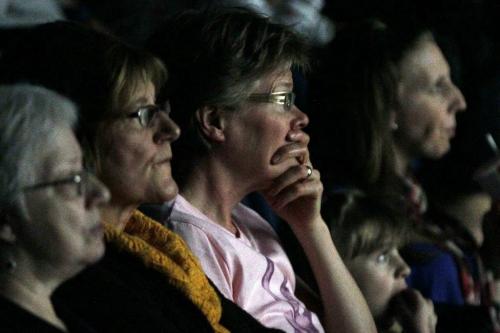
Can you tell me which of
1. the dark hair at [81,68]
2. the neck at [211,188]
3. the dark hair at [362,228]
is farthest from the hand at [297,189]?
the dark hair at [81,68]

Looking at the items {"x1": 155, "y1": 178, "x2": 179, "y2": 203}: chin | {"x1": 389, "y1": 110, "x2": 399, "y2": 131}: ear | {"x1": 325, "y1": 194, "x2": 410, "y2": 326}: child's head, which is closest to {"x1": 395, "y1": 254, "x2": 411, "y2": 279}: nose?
{"x1": 325, "y1": 194, "x2": 410, "y2": 326}: child's head

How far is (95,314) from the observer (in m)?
1.85

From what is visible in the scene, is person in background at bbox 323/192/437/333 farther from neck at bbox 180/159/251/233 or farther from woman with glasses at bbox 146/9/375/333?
neck at bbox 180/159/251/233

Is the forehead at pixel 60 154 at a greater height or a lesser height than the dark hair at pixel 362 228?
greater

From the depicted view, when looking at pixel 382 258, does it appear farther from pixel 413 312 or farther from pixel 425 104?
pixel 425 104

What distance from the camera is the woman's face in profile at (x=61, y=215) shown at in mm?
1648

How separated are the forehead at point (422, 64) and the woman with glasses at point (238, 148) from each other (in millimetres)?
→ 1013

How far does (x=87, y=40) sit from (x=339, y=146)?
4.16 ft

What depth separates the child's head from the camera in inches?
110

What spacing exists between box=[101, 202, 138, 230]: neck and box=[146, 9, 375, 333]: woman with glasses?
19 cm

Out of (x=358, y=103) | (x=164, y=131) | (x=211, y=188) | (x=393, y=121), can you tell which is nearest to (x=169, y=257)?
(x=164, y=131)

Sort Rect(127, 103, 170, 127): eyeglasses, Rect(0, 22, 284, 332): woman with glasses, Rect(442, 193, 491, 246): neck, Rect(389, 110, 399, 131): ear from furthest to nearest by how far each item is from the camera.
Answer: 1. Rect(442, 193, 491, 246): neck
2. Rect(389, 110, 399, 131): ear
3. Rect(127, 103, 170, 127): eyeglasses
4. Rect(0, 22, 284, 332): woman with glasses

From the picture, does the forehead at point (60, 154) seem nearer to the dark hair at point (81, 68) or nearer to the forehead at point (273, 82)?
the dark hair at point (81, 68)

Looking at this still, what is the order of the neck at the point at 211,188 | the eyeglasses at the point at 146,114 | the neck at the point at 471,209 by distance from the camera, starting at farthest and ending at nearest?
1. the neck at the point at 471,209
2. the neck at the point at 211,188
3. the eyeglasses at the point at 146,114
